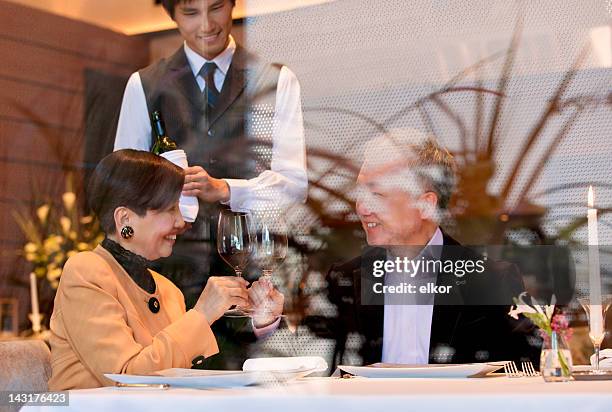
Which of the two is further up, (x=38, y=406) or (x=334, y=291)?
(x=334, y=291)

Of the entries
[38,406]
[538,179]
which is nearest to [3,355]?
[38,406]

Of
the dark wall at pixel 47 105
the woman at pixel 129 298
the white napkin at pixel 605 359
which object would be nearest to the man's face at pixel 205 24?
the dark wall at pixel 47 105

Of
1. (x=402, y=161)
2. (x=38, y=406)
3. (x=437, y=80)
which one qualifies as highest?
(x=437, y=80)

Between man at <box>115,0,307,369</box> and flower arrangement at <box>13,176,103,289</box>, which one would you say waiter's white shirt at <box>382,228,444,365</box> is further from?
flower arrangement at <box>13,176,103,289</box>

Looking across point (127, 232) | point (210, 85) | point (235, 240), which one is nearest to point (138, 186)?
Answer: point (127, 232)

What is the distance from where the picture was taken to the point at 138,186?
8.11 ft

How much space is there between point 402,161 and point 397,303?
0.43 meters

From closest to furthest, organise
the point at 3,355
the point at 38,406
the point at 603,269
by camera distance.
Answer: the point at 38,406 → the point at 3,355 → the point at 603,269

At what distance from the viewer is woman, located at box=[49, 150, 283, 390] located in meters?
2.09

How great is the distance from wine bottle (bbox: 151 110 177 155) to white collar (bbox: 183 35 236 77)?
186 mm

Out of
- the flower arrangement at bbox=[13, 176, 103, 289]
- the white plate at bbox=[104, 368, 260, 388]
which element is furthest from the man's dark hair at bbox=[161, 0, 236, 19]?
the white plate at bbox=[104, 368, 260, 388]

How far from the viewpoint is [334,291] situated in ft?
10.2

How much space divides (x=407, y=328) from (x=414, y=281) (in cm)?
14

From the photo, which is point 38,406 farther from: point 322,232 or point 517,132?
point 517,132
